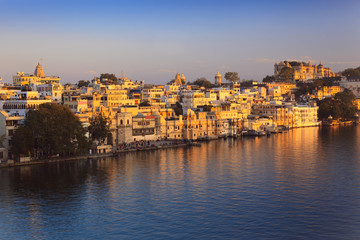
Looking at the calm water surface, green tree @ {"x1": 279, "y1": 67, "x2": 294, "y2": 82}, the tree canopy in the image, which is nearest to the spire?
the calm water surface

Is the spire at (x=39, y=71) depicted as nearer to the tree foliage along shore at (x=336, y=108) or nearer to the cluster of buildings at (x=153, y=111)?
the cluster of buildings at (x=153, y=111)

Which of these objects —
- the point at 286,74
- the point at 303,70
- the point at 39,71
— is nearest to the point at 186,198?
the point at 39,71

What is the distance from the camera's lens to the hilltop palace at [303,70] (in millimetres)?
100125

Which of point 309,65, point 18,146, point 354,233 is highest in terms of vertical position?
point 309,65

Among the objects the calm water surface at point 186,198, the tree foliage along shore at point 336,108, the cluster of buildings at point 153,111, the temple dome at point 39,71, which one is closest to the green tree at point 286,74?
the cluster of buildings at point 153,111

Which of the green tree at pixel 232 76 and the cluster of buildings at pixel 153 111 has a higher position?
the green tree at pixel 232 76

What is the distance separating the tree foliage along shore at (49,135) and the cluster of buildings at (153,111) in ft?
3.91

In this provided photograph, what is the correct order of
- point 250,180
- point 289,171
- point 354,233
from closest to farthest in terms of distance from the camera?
point 354,233
point 250,180
point 289,171

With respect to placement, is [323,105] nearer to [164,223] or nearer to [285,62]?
[285,62]

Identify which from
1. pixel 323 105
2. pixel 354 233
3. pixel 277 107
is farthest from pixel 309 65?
pixel 354 233

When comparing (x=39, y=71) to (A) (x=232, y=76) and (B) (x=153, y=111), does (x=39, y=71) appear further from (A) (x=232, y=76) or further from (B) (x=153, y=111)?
(A) (x=232, y=76)

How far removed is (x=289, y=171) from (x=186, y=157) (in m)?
7.35

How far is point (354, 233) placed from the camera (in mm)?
14844

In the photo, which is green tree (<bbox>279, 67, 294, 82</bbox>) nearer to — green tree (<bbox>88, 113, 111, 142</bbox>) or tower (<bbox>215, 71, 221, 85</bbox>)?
tower (<bbox>215, 71, 221, 85</bbox>)
